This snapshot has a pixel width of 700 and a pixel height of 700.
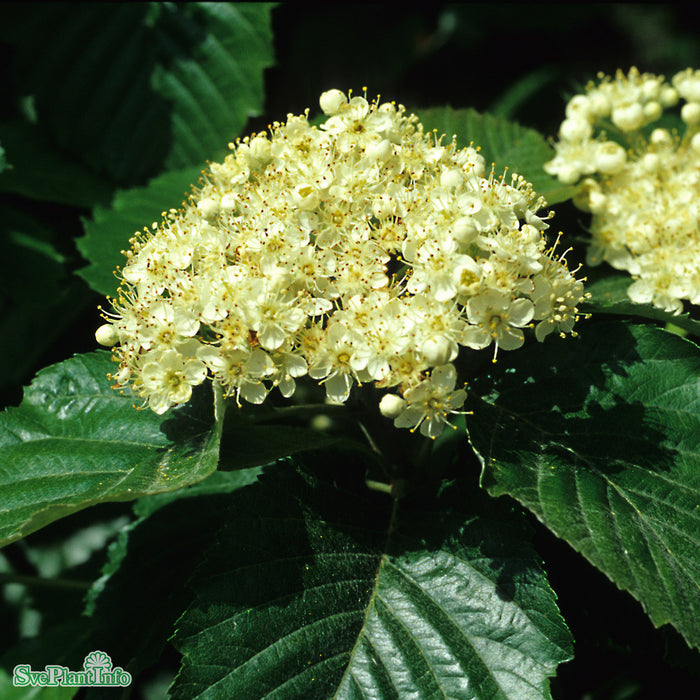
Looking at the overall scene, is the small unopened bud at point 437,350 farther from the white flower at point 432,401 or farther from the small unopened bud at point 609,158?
the small unopened bud at point 609,158

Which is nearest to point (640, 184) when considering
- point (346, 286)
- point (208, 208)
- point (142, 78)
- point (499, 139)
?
point (499, 139)

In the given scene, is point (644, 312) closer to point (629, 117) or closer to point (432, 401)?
point (432, 401)

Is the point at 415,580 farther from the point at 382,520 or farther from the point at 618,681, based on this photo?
the point at 618,681

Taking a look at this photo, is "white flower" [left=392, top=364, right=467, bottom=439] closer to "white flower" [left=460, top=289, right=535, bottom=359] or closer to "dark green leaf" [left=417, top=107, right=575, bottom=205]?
"white flower" [left=460, top=289, right=535, bottom=359]

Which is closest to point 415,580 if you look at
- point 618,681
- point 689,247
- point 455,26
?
point 618,681

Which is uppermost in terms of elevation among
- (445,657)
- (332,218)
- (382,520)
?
(332,218)

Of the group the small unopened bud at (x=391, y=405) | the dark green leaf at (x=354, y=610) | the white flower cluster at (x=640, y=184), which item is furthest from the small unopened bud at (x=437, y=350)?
the white flower cluster at (x=640, y=184)
